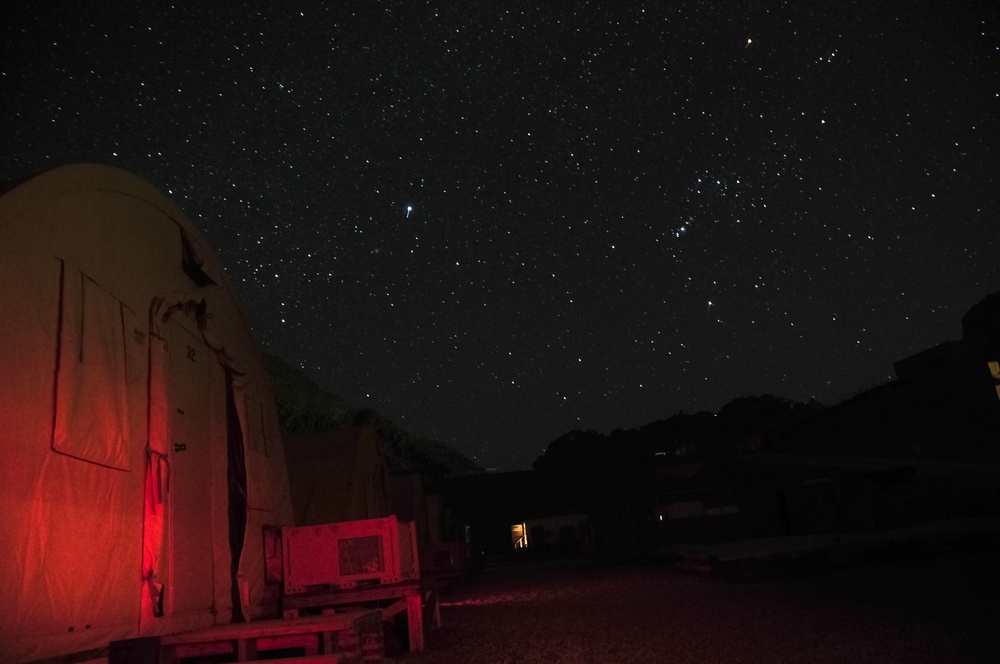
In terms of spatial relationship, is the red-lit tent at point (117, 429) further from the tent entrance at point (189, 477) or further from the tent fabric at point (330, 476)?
the tent fabric at point (330, 476)

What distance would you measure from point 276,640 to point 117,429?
79.0 inches

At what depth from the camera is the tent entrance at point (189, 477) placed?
6.15 metres

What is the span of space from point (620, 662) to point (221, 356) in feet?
16.9

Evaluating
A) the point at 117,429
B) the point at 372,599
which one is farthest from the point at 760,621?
the point at 117,429

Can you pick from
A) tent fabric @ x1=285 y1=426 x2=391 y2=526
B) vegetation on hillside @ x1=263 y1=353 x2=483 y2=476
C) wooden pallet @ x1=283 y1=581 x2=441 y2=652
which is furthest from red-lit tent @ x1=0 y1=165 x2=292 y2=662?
vegetation on hillside @ x1=263 y1=353 x2=483 y2=476

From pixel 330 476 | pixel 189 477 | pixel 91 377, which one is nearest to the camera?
pixel 91 377

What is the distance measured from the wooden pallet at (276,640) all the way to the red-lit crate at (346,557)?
74.2 inches

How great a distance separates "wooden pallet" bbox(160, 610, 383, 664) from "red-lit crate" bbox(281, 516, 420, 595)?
6.18ft

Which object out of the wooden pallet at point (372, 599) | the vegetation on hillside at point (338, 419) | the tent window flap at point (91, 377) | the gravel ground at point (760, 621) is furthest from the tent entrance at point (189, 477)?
the vegetation on hillside at point (338, 419)

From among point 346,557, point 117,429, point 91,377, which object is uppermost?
point 91,377

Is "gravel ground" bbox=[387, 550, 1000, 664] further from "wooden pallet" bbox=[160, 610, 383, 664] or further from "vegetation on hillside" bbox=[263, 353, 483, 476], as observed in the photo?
"vegetation on hillside" bbox=[263, 353, 483, 476]

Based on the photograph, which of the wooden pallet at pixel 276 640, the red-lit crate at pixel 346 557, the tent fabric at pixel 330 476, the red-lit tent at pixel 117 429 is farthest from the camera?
the tent fabric at pixel 330 476

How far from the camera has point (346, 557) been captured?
7.69m

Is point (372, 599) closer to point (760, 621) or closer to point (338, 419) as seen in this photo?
point (760, 621)
